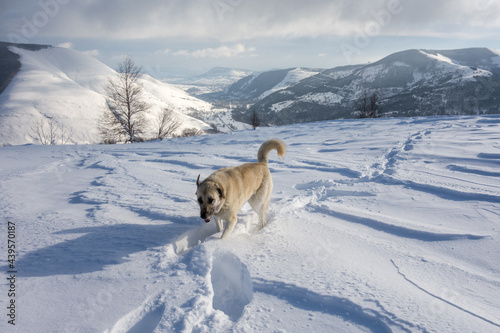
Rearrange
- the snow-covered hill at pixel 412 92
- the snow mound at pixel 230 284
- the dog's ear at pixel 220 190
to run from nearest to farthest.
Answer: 1. the snow mound at pixel 230 284
2. the dog's ear at pixel 220 190
3. the snow-covered hill at pixel 412 92

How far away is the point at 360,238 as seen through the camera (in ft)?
14.2

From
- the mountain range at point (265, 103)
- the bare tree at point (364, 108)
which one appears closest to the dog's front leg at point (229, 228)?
the bare tree at point (364, 108)

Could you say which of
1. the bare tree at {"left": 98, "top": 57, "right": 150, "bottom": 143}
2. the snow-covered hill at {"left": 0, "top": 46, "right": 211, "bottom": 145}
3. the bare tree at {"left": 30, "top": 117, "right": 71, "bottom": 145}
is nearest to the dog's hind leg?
the bare tree at {"left": 98, "top": 57, "right": 150, "bottom": 143}

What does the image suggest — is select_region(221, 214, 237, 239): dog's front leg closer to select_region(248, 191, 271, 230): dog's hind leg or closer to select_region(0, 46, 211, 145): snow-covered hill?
select_region(248, 191, 271, 230): dog's hind leg

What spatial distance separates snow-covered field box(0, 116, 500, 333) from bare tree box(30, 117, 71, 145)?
69.6m

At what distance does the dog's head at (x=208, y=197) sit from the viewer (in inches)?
152

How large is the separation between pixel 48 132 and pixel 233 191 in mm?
82587

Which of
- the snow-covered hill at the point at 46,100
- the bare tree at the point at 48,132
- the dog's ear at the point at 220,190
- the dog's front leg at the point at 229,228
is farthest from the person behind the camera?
the snow-covered hill at the point at 46,100

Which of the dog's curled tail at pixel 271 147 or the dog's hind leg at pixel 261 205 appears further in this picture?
the dog's curled tail at pixel 271 147

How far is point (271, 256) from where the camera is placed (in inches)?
146

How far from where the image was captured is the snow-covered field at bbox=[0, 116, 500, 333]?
252 cm

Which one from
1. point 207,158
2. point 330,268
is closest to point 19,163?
point 207,158

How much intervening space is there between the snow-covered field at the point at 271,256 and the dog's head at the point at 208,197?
1.67 feet

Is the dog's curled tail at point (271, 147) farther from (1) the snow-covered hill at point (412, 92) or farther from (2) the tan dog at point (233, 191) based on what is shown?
(1) the snow-covered hill at point (412, 92)
